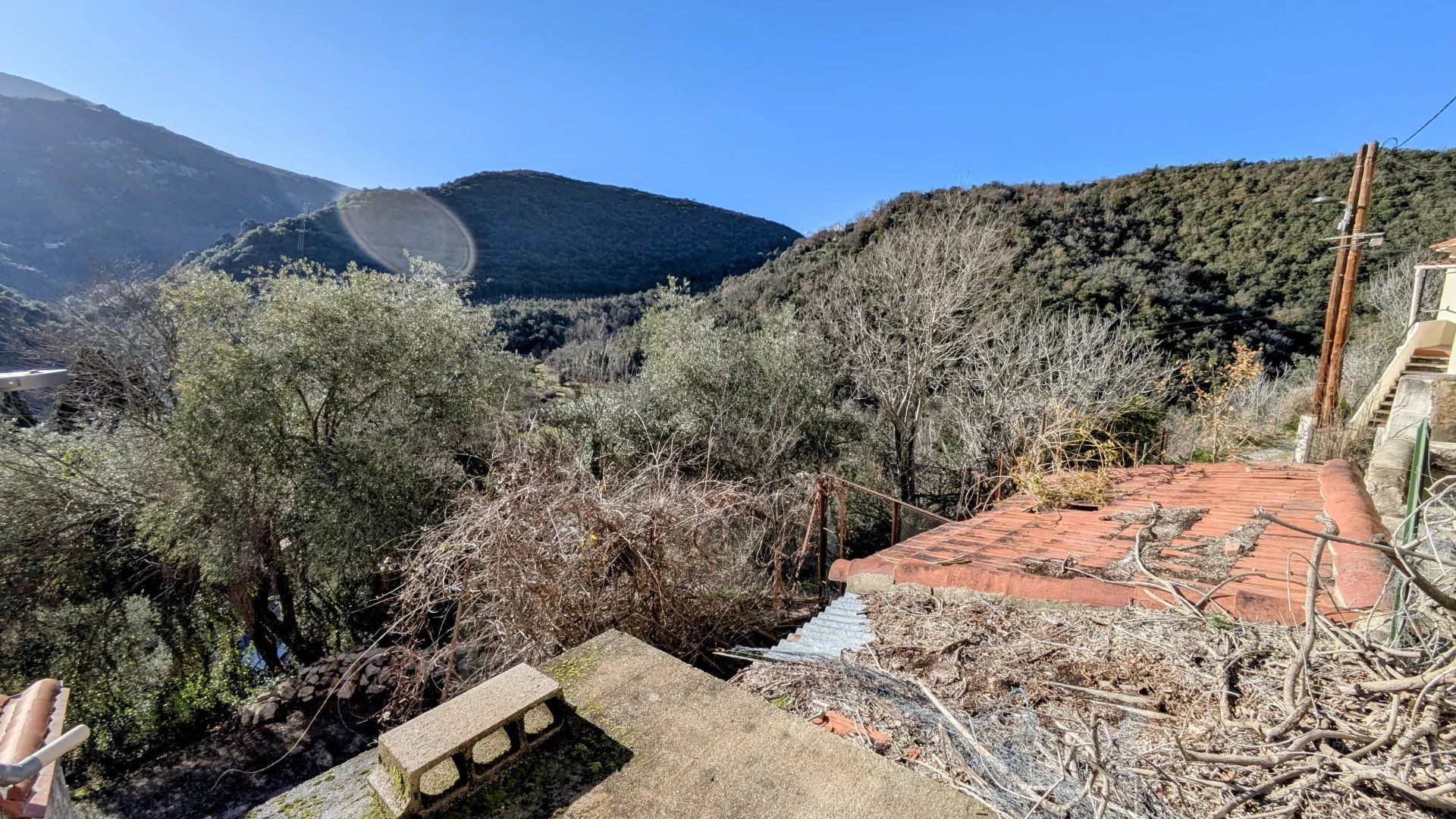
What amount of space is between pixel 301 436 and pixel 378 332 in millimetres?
2095

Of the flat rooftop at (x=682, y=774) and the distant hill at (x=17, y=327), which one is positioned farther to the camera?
the distant hill at (x=17, y=327)

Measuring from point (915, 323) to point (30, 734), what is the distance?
12251 millimetres

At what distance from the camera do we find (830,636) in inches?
131

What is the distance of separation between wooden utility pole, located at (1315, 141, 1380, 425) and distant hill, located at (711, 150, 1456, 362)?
26.1ft

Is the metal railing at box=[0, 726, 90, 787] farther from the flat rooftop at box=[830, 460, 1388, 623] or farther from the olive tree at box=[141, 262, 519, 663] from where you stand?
the olive tree at box=[141, 262, 519, 663]

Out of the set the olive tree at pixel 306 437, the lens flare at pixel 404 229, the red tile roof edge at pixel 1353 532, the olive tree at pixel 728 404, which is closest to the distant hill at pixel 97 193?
the lens flare at pixel 404 229

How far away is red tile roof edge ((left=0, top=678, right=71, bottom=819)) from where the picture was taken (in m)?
2.39

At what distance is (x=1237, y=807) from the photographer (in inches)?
62.1

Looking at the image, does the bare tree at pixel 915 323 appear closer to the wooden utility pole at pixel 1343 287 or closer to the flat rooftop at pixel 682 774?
the wooden utility pole at pixel 1343 287

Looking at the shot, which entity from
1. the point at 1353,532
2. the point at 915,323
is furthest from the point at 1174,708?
the point at 915,323

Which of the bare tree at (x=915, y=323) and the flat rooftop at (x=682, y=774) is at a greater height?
the bare tree at (x=915, y=323)

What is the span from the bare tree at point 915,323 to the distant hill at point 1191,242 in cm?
647

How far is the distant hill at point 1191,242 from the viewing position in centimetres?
1962

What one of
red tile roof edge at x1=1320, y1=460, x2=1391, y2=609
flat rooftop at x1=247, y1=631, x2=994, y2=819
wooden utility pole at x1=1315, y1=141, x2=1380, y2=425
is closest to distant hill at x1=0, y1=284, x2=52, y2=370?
flat rooftop at x1=247, y1=631, x2=994, y2=819
